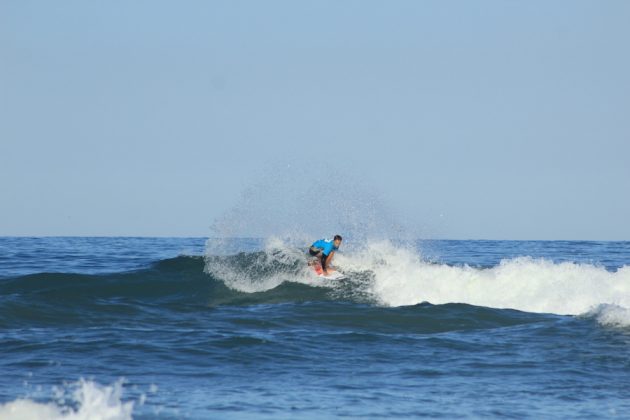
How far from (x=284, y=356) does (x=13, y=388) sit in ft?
14.9

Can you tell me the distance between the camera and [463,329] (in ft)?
57.5

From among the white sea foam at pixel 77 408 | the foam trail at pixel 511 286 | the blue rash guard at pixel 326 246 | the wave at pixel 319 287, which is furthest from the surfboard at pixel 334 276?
the white sea foam at pixel 77 408

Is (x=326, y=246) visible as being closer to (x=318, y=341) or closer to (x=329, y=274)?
(x=329, y=274)

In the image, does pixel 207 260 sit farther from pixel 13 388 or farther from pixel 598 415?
pixel 598 415

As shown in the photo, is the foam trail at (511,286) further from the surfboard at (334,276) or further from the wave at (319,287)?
the surfboard at (334,276)

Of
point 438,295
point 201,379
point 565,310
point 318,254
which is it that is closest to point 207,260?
point 318,254

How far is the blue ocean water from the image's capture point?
11492 mm

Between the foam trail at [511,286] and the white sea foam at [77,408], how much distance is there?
1066 centimetres

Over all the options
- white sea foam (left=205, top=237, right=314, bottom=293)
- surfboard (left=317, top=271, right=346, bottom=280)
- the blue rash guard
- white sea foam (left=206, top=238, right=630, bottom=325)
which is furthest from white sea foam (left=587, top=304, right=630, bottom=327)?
white sea foam (left=205, top=237, right=314, bottom=293)

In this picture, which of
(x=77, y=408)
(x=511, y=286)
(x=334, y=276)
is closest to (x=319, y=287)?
(x=334, y=276)

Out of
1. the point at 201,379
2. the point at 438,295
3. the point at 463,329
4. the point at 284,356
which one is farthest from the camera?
the point at 438,295

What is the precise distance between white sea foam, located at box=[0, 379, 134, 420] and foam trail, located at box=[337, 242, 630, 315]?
1066 cm

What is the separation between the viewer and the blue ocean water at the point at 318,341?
1149 centimetres

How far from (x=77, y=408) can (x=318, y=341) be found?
6067 mm
